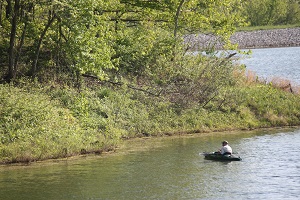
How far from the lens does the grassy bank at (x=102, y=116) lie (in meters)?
27.1

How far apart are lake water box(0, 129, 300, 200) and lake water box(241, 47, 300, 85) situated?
2466 cm

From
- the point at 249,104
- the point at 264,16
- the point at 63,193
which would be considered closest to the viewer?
the point at 63,193

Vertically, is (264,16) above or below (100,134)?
above

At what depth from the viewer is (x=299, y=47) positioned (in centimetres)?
9694

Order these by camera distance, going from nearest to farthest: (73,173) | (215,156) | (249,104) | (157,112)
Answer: (73,173), (215,156), (157,112), (249,104)

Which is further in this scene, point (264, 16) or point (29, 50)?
point (264, 16)

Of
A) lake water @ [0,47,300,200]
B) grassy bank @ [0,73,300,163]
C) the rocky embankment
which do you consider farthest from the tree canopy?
the rocky embankment

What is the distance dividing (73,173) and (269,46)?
81.8 metres

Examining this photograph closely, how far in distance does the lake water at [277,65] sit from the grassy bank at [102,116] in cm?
1579

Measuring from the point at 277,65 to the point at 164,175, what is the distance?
157 ft

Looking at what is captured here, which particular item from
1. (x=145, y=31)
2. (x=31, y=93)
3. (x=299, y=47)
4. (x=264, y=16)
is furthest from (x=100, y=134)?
(x=264, y=16)

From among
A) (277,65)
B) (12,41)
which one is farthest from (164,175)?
(277,65)

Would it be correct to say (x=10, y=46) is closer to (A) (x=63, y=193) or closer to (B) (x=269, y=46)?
(A) (x=63, y=193)

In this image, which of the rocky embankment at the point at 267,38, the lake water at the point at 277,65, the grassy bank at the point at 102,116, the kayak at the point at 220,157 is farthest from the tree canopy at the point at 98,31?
the rocky embankment at the point at 267,38
